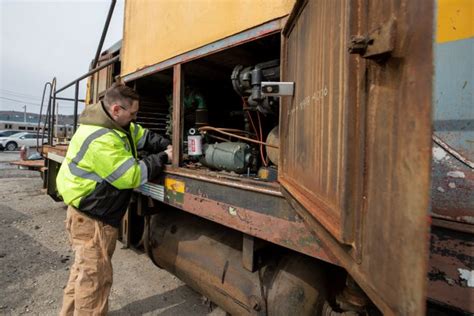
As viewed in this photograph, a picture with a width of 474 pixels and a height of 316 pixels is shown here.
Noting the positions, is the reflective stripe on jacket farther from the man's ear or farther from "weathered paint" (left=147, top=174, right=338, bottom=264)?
"weathered paint" (left=147, top=174, right=338, bottom=264)

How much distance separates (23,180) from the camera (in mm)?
10516

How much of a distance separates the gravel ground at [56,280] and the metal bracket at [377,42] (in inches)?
105

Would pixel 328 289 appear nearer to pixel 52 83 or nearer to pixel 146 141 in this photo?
pixel 146 141

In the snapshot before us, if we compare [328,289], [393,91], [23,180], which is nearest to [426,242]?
[393,91]

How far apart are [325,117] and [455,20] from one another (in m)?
0.74

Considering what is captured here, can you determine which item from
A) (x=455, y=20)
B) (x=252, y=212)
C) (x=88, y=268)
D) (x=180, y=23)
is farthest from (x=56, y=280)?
(x=455, y=20)

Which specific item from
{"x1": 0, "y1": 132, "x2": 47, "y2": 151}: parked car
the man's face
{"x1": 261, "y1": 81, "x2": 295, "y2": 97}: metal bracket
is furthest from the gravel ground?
{"x1": 0, "y1": 132, "x2": 47, "y2": 151}: parked car

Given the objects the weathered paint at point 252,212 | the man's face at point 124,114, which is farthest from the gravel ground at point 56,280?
the man's face at point 124,114

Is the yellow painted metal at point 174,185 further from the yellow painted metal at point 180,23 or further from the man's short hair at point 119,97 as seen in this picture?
the yellow painted metal at point 180,23

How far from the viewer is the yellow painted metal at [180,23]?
178 centimetres

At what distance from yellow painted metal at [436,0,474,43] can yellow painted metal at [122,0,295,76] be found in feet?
2.34

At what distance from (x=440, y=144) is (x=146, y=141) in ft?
7.94

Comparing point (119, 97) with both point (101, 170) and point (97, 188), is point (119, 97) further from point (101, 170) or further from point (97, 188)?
point (97, 188)

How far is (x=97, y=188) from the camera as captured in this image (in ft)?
7.57
